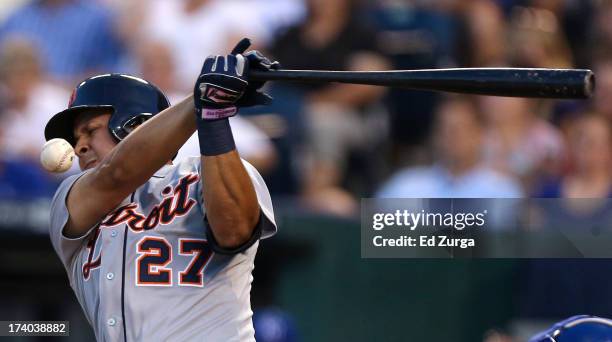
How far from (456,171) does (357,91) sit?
1.02 metres

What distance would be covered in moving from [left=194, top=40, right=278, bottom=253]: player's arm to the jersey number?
114mm

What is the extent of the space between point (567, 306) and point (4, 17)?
4600 mm

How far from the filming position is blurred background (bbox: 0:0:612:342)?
5.16 meters

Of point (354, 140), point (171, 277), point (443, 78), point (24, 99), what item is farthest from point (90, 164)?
point (24, 99)

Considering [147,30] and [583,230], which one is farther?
[147,30]

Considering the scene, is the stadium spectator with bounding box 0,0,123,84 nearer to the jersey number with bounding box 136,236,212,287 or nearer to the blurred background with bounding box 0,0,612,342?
the blurred background with bounding box 0,0,612,342

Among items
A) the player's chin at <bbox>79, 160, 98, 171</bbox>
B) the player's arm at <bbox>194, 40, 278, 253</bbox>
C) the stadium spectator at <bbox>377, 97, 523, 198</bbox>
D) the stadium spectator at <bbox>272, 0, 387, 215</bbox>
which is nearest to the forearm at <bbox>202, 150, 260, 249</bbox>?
the player's arm at <bbox>194, 40, 278, 253</bbox>

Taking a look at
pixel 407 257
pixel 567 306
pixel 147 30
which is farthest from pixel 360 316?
pixel 147 30

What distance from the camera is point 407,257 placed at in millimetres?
5117

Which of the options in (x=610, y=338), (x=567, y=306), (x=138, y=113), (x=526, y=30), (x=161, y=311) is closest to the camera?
(x=610, y=338)

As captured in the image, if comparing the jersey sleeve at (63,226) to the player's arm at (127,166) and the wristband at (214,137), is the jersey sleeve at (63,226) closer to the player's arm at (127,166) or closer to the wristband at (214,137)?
the player's arm at (127,166)

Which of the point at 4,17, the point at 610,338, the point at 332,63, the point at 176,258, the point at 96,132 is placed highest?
the point at 4,17

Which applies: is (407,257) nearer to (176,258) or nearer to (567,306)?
(567,306)

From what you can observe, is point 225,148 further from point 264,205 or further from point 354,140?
point 354,140
